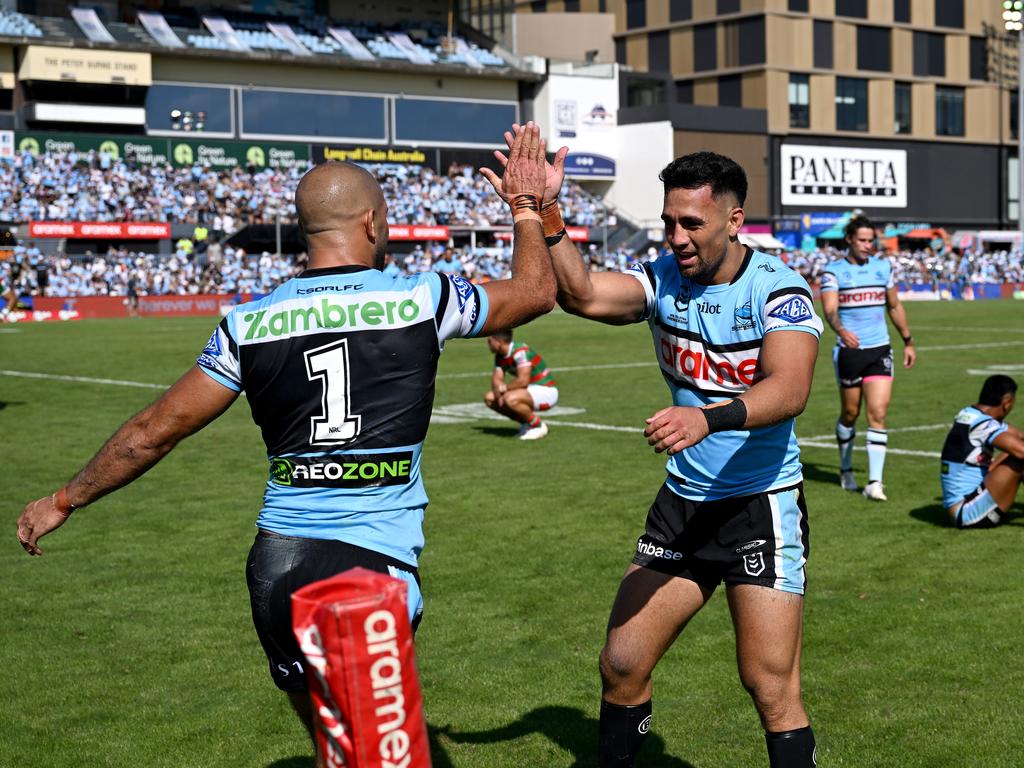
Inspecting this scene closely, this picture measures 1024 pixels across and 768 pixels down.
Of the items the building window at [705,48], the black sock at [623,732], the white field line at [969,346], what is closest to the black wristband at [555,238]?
the black sock at [623,732]

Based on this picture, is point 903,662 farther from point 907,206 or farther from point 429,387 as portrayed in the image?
point 907,206

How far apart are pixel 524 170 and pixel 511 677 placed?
10.6 feet

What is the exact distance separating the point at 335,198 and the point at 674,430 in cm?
124

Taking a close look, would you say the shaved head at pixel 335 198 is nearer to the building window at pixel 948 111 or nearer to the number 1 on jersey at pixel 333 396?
the number 1 on jersey at pixel 333 396

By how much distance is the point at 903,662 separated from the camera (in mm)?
7102

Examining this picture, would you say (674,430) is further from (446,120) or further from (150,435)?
(446,120)

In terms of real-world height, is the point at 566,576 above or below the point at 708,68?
below

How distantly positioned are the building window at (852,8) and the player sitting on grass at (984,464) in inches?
3208

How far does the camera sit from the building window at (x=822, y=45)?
85.4m

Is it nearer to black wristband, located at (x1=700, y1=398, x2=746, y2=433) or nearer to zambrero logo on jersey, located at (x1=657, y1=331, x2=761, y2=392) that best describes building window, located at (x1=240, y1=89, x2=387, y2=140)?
zambrero logo on jersey, located at (x1=657, y1=331, x2=761, y2=392)

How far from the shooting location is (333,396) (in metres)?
3.87

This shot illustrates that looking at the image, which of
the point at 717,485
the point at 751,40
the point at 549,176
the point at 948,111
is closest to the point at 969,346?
the point at 717,485

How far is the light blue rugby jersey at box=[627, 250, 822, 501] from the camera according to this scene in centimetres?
491

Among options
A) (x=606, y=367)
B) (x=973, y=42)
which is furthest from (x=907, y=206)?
(x=606, y=367)
